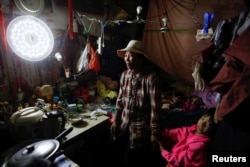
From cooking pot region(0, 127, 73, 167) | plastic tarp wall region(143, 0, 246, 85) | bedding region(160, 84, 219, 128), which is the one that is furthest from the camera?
plastic tarp wall region(143, 0, 246, 85)

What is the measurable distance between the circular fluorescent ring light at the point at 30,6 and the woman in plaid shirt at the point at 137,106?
1037 millimetres

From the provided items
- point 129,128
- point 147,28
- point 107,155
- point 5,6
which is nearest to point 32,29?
point 5,6

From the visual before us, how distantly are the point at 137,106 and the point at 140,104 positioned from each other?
4 centimetres

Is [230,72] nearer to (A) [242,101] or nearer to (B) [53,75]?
(A) [242,101]

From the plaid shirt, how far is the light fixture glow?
82 cm

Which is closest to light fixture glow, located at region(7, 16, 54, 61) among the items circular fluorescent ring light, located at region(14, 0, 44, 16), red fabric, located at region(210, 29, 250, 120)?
circular fluorescent ring light, located at region(14, 0, 44, 16)

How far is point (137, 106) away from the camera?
5.85 feet

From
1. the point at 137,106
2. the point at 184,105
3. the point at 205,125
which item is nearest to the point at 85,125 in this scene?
the point at 137,106

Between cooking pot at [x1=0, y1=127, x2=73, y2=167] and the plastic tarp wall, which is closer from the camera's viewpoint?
cooking pot at [x1=0, y1=127, x2=73, y2=167]

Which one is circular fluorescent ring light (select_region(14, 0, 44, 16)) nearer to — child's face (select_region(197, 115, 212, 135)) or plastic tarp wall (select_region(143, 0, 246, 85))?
plastic tarp wall (select_region(143, 0, 246, 85))

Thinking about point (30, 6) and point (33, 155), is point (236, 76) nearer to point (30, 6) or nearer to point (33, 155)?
point (33, 155)

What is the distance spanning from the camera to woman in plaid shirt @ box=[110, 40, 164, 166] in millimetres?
1717

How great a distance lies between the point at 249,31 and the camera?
1.06m

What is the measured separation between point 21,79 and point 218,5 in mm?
2657
